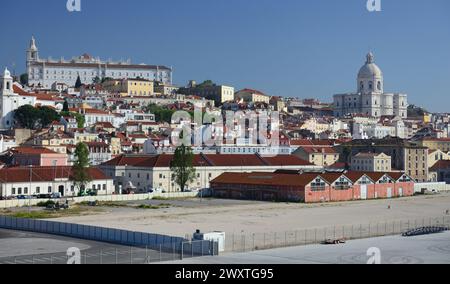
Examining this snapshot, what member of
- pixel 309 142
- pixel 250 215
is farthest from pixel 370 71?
pixel 250 215

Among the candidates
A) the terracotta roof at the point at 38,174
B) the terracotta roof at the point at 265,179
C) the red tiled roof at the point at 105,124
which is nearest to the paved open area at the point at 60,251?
the terracotta roof at the point at 38,174

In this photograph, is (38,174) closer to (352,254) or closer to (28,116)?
(352,254)

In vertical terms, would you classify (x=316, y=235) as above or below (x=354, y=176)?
below

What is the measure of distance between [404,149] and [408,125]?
152 ft

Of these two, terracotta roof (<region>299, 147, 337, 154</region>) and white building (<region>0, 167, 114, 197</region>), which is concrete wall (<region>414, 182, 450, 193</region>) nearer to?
terracotta roof (<region>299, 147, 337, 154</region>)

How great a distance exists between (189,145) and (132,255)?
34.5 m

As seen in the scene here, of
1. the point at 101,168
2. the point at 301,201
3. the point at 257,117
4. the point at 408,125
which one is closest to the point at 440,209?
the point at 301,201

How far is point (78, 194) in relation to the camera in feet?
129

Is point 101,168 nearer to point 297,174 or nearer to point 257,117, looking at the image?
point 297,174

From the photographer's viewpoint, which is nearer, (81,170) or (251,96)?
(81,170)

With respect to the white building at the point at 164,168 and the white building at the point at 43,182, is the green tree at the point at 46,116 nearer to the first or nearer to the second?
the white building at the point at 164,168

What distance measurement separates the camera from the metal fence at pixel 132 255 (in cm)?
1911

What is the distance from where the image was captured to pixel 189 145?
54500 millimetres
